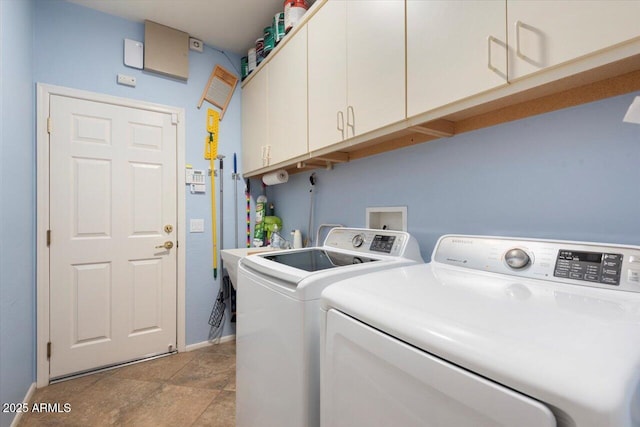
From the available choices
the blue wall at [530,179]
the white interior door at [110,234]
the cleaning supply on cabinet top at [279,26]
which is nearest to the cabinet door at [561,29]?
the blue wall at [530,179]

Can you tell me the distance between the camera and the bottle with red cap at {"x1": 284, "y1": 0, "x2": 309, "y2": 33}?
1909mm

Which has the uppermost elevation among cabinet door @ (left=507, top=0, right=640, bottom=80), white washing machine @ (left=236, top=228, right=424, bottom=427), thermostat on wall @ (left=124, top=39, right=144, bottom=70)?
thermostat on wall @ (left=124, top=39, right=144, bottom=70)

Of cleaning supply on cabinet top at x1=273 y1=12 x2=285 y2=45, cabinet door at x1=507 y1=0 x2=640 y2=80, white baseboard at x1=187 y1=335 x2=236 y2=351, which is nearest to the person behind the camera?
cabinet door at x1=507 y1=0 x2=640 y2=80

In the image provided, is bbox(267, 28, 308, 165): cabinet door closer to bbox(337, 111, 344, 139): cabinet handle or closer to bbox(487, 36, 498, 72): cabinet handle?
Answer: bbox(337, 111, 344, 139): cabinet handle

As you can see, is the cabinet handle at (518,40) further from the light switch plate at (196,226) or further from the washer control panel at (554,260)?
the light switch plate at (196,226)

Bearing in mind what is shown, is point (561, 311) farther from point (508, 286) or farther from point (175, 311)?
point (175, 311)

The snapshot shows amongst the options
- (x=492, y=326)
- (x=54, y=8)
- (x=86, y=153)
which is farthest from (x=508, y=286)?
(x=54, y=8)

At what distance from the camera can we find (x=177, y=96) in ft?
8.49

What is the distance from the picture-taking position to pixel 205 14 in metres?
2.30

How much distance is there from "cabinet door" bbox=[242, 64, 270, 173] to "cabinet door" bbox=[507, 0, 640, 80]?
5.85ft

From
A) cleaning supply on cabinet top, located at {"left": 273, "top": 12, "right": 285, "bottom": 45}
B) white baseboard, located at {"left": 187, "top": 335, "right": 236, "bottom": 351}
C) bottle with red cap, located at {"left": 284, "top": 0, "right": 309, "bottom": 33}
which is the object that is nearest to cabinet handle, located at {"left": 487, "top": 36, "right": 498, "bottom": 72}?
bottle with red cap, located at {"left": 284, "top": 0, "right": 309, "bottom": 33}

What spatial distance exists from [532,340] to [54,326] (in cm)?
293

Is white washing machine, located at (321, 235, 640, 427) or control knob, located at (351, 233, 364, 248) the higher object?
control knob, located at (351, 233, 364, 248)

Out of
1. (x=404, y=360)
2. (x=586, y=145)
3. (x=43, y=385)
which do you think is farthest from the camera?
(x=43, y=385)
